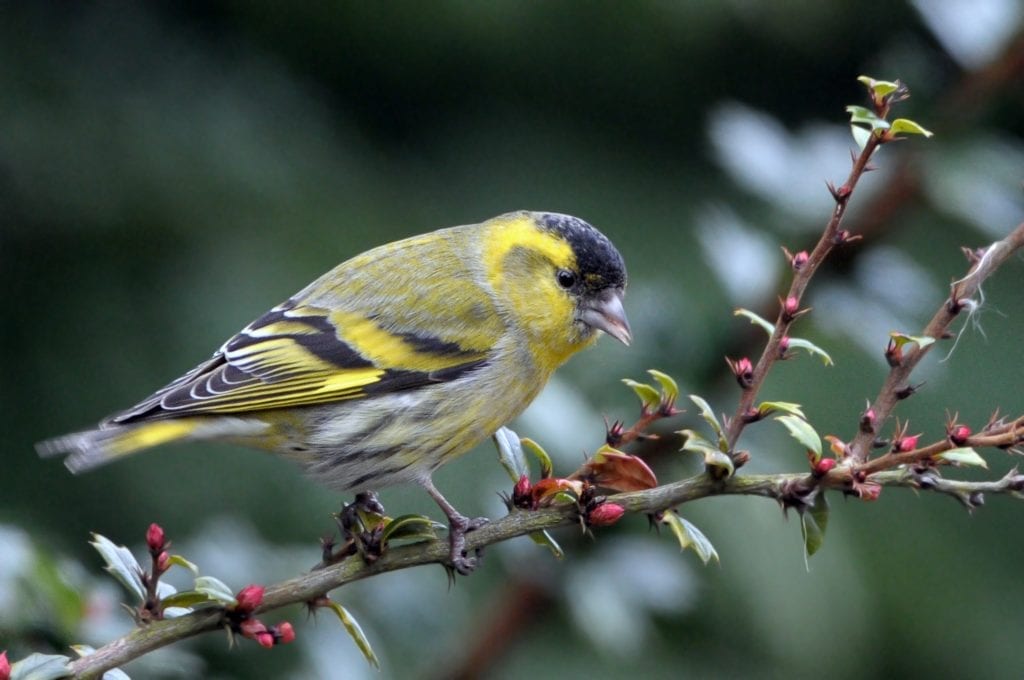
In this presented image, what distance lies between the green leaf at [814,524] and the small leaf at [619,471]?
314 millimetres

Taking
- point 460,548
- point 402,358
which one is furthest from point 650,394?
point 402,358

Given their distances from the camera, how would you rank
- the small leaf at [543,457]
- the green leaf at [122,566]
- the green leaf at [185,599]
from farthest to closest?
the small leaf at [543,457], the green leaf at [122,566], the green leaf at [185,599]

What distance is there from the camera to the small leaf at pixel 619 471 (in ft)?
8.62

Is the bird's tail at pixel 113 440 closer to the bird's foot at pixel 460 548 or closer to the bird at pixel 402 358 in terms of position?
the bird at pixel 402 358

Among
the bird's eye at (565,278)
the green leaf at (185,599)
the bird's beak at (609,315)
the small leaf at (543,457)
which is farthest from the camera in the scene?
the bird's eye at (565,278)

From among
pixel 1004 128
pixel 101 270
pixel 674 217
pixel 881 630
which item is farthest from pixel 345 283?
pixel 881 630

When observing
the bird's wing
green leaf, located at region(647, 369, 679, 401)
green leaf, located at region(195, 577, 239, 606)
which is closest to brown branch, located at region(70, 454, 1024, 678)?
green leaf, located at region(195, 577, 239, 606)

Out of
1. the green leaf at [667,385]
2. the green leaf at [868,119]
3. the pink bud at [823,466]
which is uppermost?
the green leaf at [868,119]

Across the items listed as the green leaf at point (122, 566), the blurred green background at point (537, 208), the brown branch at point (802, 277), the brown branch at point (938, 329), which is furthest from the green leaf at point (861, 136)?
the green leaf at point (122, 566)

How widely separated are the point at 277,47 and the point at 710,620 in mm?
3180

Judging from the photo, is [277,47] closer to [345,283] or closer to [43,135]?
[43,135]

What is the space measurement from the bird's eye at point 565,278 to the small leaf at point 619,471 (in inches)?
64.8

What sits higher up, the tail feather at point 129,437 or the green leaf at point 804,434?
the green leaf at point 804,434

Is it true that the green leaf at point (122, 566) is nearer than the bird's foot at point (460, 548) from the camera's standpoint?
Yes
